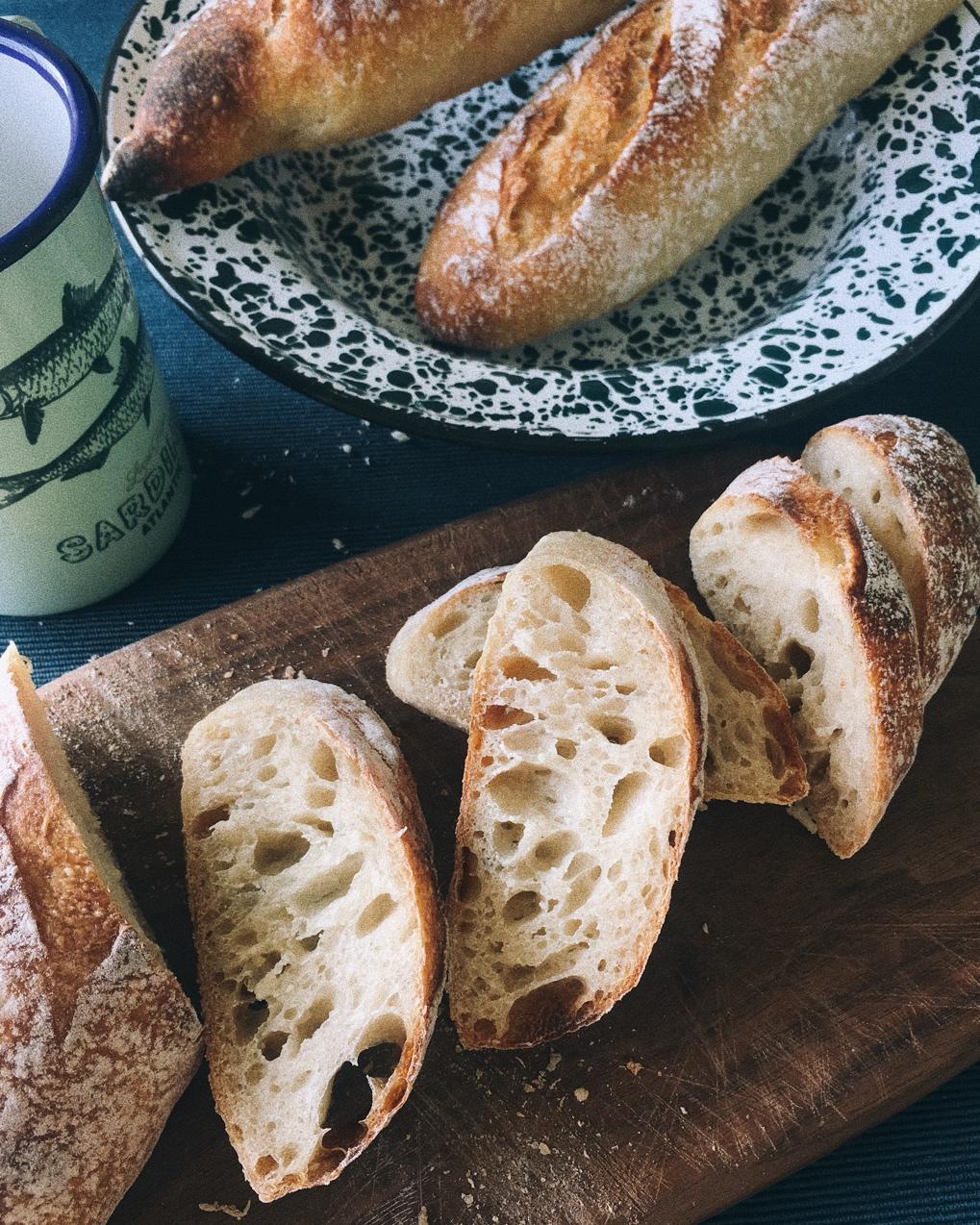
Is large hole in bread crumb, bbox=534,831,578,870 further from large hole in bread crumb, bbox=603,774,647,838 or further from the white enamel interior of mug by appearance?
the white enamel interior of mug

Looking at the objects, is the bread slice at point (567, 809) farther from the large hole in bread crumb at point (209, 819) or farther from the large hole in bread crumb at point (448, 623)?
the large hole in bread crumb at point (209, 819)

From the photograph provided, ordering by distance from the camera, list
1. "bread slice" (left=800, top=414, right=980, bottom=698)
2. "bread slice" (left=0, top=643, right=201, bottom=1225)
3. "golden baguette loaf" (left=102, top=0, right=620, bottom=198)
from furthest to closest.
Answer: "golden baguette loaf" (left=102, top=0, right=620, bottom=198) < "bread slice" (left=800, top=414, right=980, bottom=698) < "bread slice" (left=0, top=643, right=201, bottom=1225)

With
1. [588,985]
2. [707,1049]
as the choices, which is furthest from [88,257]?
[707,1049]

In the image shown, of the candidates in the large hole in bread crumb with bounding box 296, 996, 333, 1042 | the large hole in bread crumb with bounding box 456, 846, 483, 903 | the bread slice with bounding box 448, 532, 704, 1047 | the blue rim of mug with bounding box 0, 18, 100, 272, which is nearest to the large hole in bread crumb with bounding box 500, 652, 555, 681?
the bread slice with bounding box 448, 532, 704, 1047

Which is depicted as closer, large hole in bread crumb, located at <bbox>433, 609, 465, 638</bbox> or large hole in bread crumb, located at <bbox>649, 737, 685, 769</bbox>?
large hole in bread crumb, located at <bbox>649, 737, 685, 769</bbox>

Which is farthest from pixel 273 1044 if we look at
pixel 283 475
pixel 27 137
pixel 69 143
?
pixel 27 137

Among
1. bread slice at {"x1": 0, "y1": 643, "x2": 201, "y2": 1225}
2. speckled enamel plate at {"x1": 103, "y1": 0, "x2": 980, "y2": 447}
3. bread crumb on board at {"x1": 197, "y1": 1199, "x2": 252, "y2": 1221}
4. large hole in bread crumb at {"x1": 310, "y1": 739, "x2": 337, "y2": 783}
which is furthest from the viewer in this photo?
speckled enamel plate at {"x1": 103, "y1": 0, "x2": 980, "y2": 447}

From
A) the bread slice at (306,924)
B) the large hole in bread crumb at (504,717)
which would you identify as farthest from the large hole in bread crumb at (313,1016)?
the large hole in bread crumb at (504,717)
